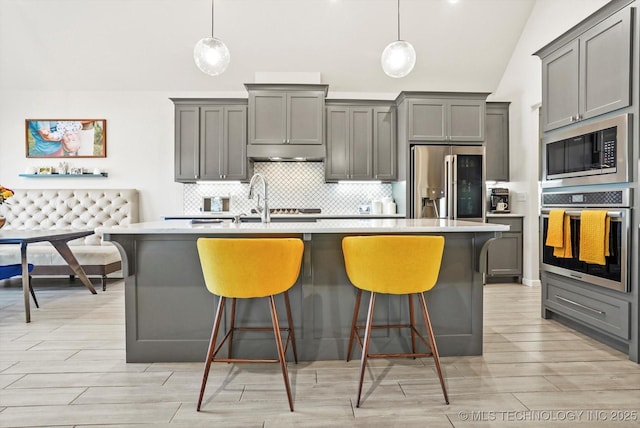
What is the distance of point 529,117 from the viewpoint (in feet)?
14.9

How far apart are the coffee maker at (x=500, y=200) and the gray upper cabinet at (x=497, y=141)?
0.18m

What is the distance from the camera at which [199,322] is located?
2303 millimetres

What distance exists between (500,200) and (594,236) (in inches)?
91.9

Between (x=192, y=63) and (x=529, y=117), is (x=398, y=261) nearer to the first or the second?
(x=529, y=117)

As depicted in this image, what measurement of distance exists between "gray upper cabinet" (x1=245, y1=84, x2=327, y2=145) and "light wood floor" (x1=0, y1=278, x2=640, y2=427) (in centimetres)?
291

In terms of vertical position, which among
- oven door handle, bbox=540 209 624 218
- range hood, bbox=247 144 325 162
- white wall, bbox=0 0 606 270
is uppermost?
white wall, bbox=0 0 606 270

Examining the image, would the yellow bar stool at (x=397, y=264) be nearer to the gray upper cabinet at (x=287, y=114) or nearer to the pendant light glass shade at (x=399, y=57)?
the pendant light glass shade at (x=399, y=57)

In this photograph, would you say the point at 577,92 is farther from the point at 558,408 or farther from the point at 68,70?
the point at 68,70

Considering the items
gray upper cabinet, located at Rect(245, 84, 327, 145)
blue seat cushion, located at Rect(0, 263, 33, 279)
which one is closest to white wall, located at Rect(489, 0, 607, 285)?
gray upper cabinet, located at Rect(245, 84, 327, 145)

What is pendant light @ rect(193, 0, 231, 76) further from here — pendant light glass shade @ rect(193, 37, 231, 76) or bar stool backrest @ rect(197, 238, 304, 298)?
bar stool backrest @ rect(197, 238, 304, 298)

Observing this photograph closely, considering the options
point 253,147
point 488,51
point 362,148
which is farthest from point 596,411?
point 488,51

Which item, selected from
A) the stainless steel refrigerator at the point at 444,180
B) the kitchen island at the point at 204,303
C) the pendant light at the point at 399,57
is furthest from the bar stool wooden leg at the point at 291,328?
the stainless steel refrigerator at the point at 444,180

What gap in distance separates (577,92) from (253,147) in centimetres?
342

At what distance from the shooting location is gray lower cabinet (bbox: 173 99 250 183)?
4797 mm
